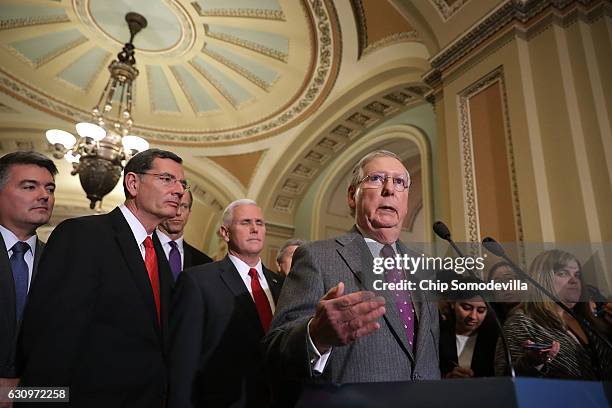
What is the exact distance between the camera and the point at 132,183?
176cm

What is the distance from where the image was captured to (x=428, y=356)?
1.08m

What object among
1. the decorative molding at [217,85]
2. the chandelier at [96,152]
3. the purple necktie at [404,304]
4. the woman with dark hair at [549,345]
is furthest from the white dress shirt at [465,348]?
the decorative molding at [217,85]

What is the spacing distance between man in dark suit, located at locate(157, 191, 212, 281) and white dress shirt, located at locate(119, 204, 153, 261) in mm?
651

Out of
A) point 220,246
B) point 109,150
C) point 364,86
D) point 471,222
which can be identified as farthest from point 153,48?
point 471,222

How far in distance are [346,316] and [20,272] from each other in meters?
1.47

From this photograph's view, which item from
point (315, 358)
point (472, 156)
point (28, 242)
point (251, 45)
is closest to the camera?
point (315, 358)

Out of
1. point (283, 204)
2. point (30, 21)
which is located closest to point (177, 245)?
point (30, 21)

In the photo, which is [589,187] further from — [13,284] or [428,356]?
[13,284]

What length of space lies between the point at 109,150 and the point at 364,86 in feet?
11.1

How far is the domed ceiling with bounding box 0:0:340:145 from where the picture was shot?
18.4ft

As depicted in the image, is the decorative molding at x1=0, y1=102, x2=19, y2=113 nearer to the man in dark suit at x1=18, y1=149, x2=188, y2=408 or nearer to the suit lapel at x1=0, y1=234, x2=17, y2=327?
the suit lapel at x1=0, y1=234, x2=17, y2=327

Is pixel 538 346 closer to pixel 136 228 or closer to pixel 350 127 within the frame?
pixel 136 228

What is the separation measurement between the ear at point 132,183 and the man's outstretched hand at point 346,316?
1186 millimetres

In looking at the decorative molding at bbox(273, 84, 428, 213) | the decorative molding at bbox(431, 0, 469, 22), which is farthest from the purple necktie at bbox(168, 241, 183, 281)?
the decorative molding at bbox(273, 84, 428, 213)
